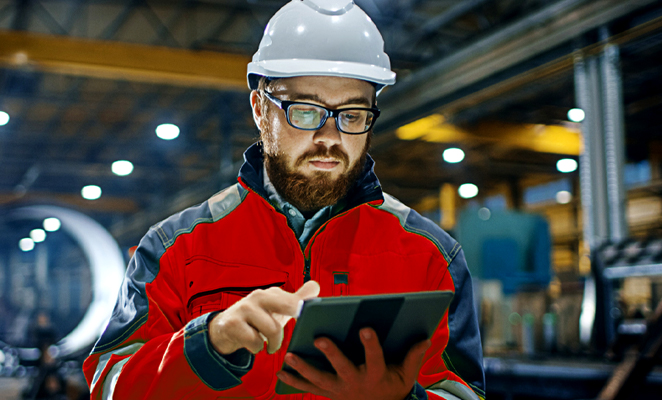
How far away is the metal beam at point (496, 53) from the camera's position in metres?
5.12

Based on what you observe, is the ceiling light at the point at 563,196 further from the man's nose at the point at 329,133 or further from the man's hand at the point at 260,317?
the man's hand at the point at 260,317

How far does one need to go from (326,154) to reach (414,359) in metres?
0.49

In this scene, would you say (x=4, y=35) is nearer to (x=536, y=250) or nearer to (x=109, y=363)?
(x=536, y=250)

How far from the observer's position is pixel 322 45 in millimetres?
1301

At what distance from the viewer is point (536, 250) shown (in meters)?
5.30

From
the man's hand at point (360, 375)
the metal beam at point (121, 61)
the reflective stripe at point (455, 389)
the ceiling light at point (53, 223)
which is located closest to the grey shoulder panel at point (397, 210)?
the reflective stripe at point (455, 389)

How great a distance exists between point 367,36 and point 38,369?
24.6 ft

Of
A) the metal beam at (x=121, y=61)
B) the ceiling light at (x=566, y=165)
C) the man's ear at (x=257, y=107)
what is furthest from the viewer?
the ceiling light at (x=566, y=165)

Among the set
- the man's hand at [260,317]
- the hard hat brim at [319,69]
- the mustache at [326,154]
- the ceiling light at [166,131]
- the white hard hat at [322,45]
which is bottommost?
the man's hand at [260,317]

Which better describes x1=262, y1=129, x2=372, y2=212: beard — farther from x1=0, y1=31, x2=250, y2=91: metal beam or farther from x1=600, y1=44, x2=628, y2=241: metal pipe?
x1=0, y1=31, x2=250, y2=91: metal beam

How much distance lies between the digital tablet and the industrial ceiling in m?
2.41

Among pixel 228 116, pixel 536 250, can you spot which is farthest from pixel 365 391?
pixel 228 116

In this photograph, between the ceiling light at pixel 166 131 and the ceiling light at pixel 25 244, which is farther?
the ceiling light at pixel 166 131

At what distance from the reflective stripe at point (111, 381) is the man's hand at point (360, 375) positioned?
337 millimetres
